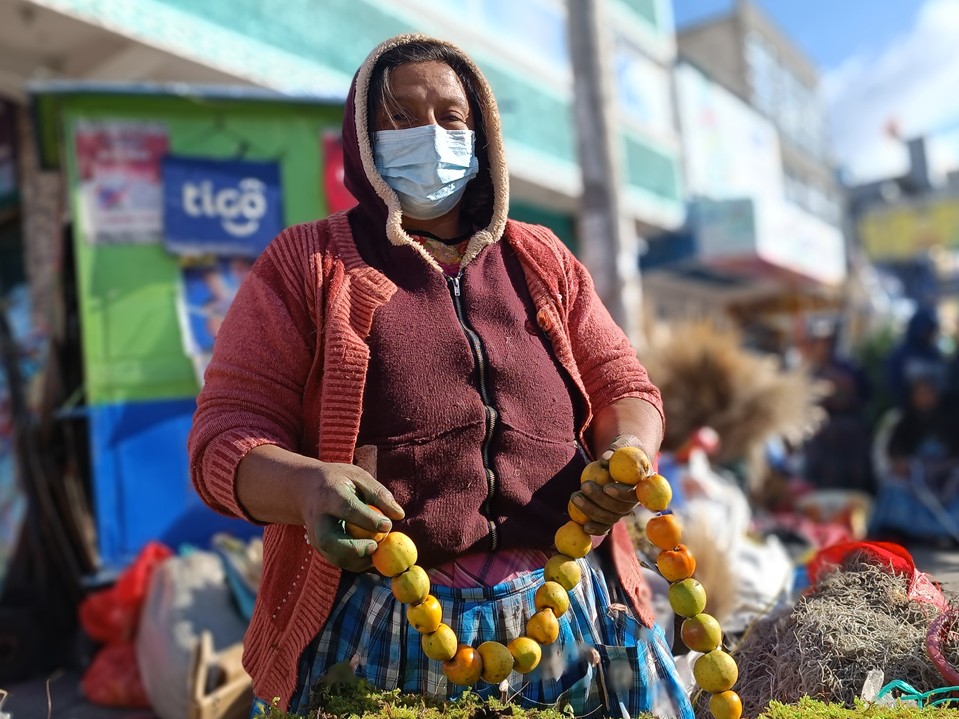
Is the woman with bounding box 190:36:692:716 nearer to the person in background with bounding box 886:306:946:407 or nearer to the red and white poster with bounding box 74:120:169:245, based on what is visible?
the red and white poster with bounding box 74:120:169:245

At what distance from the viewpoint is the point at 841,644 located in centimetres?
183

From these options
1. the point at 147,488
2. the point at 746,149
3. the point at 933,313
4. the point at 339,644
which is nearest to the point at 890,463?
the point at 933,313

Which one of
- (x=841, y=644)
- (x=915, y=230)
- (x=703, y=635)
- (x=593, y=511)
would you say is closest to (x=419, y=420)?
(x=593, y=511)

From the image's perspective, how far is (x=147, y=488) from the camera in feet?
14.0

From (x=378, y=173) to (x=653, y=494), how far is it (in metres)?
0.79

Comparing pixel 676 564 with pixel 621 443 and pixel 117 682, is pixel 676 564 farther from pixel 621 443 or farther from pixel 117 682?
pixel 117 682

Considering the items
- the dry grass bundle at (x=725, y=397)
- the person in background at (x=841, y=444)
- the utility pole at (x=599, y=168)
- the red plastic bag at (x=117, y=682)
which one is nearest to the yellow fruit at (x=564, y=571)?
the red plastic bag at (x=117, y=682)

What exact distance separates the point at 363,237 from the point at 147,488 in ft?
10.1

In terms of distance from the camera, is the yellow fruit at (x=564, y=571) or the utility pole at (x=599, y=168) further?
the utility pole at (x=599, y=168)

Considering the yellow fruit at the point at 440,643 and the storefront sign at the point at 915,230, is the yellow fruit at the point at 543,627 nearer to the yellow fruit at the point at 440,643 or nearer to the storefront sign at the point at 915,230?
the yellow fruit at the point at 440,643

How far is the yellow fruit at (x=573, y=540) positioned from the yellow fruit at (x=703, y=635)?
0.22 m

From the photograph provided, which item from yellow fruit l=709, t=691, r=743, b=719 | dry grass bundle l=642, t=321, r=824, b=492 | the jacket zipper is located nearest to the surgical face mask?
the jacket zipper

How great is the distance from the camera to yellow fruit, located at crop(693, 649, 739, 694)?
143 centimetres

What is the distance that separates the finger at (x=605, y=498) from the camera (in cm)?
139
